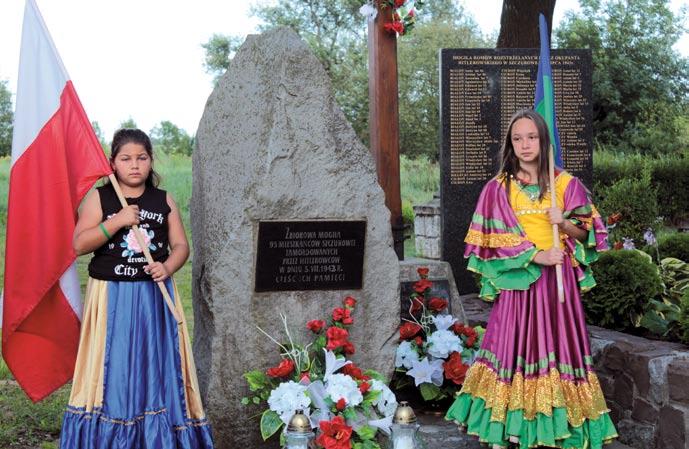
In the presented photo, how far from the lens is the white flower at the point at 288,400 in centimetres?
412

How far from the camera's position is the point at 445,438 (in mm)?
4902

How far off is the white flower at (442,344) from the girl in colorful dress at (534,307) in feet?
2.98

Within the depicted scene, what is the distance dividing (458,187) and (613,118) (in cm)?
1879

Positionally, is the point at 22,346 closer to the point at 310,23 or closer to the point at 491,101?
the point at 491,101

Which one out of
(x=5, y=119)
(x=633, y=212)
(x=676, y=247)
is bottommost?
(x=676, y=247)

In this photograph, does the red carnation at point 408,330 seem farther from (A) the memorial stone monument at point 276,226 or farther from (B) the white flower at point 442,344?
(A) the memorial stone monument at point 276,226

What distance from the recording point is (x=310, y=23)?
105ft

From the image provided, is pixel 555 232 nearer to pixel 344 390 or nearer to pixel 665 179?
pixel 344 390

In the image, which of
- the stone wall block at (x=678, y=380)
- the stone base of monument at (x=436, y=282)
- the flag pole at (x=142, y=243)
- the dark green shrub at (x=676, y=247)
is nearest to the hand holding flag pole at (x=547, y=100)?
the stone wall block at (x=678, y=380)

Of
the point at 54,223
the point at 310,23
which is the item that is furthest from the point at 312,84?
the point at 310,23

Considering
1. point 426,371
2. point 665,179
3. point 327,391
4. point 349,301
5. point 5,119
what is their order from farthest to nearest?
point 5,119 < point 665,179 < point 426,371 < point 349,301 < point 327,391

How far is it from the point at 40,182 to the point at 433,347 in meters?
2.46

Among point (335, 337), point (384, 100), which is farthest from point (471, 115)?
point (335, 337)

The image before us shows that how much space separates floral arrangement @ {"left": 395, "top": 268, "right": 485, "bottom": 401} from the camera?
17.4 ft
